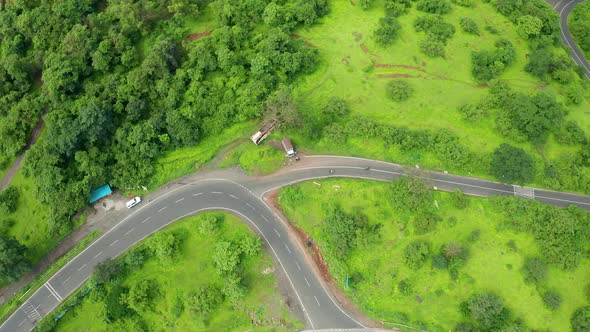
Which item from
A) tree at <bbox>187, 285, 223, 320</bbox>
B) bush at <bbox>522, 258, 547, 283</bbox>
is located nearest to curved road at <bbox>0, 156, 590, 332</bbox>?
tree at <bbox>187, 285, 223, 320</bbox>

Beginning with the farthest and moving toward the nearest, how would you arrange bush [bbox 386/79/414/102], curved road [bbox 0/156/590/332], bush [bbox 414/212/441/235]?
bush [bbox 386/79/414/102] → bush [bbox 414/212/441/235] → curved road [bbox 0/156/590/332]

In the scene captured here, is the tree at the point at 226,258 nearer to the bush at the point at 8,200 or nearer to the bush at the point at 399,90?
the bush at the point at 8,200

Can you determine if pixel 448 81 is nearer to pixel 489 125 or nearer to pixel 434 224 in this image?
pixel 489 125

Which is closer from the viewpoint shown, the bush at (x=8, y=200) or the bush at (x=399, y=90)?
the bush at (x=8, y=200)

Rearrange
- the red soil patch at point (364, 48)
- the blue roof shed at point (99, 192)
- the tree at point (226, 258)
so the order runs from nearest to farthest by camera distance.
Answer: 1. the tree at point (226, 258)
2. the blue roof shed at point (99, 192)
3. the red soil patch at point (364, 48)

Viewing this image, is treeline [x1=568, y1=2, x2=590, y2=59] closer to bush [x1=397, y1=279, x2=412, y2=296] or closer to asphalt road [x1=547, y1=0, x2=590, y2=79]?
asphalt road [x1=547, y1=0, x2=590, y2=79]

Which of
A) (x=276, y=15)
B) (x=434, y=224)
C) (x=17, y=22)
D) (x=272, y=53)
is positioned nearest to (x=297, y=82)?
(x=272, y=53)

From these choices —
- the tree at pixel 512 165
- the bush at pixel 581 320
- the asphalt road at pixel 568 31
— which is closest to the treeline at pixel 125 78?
the tree at pixel 512 165
